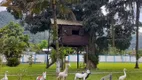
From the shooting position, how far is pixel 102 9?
36.8 meters

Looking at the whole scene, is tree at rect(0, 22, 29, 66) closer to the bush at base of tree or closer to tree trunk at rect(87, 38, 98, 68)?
the bush at base of tree

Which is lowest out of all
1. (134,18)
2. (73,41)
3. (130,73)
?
(130,73)

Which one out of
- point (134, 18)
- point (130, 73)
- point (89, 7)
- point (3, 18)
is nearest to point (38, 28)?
point (89, 7)

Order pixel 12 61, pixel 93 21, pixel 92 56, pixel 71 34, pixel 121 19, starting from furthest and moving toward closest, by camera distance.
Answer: pixel 12 61 → pixel 92 56 → pixel 121 19 → pixel 93 21 → pixel 71 34

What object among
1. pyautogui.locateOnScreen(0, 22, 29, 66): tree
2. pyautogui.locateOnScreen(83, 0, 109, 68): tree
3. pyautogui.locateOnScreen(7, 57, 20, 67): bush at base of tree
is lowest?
pyautogui.locateOnScreen(7, 57, 20, 67): bush at base of tree

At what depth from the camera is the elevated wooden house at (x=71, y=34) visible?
1303 inches

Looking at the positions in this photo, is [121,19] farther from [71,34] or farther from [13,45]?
[13,45]

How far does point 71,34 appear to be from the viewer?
3369 centimetres

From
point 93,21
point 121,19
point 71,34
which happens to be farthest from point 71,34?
point 121,19

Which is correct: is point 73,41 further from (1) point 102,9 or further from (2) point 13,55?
(2) point 13,55

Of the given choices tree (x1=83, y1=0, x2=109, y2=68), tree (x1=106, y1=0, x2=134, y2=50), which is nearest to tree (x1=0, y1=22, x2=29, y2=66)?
tree (x1=83, y1=0, x2=109, y2=68)

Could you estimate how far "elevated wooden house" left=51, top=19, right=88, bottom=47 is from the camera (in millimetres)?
33094

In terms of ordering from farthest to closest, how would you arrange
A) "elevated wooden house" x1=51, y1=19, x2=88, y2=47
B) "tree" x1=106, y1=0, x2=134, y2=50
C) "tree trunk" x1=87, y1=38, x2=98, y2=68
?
"tree trunk" x1=87, y1=38, x2=98, y2=68 → "tree" x1=106, y1=0, x2=134, y2=50 → "elevated wooden house" x1=51, y1=19, x2=88, y2=47

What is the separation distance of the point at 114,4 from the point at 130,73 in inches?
401
